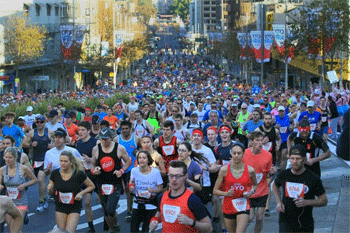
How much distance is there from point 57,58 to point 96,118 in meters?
49.7

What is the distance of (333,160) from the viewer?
18812 mm

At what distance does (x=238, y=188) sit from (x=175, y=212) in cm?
207

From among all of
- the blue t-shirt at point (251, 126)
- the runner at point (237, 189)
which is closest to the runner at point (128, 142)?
the blue t-shirt at point (251, 126)

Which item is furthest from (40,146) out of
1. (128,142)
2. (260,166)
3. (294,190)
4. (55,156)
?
(294,190)

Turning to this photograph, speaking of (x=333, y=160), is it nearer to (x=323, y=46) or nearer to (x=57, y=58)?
(x=323, y=46)

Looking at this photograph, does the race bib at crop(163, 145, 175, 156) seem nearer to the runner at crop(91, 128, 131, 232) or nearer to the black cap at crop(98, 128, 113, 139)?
the runner at crop(91, 128, 131, 232)

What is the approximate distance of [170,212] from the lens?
681cm

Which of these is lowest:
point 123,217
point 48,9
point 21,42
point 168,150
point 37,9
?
point 123,217

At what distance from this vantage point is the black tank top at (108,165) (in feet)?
34.4

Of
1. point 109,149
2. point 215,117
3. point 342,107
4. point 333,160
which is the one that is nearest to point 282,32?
point 342,107

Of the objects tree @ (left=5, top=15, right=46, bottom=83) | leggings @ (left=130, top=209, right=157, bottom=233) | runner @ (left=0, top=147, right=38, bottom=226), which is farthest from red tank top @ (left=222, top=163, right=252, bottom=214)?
tree @ (left=5, top=15, right=46, bottom=83)

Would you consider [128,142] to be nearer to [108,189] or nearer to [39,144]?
[108,189]

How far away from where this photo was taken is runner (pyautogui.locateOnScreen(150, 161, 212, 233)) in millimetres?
6727

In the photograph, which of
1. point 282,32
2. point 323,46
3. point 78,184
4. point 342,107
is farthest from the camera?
point 282,32
